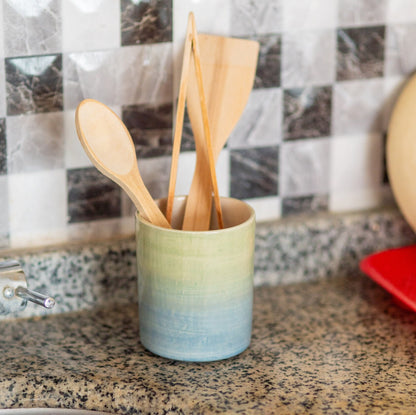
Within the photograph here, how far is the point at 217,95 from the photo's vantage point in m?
0.75

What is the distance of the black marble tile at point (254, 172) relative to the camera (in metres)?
0.85

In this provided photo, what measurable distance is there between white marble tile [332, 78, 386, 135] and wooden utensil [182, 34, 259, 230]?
0.55 feet

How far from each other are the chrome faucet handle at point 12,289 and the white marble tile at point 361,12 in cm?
48

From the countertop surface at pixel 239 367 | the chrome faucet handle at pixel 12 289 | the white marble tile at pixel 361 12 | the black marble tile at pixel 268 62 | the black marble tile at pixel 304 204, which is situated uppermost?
the white marble tile at pixel 361 12

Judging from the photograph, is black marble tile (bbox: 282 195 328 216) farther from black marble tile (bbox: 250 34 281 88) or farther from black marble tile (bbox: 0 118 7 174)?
black marble tile (bbox: 0 118 7 174)

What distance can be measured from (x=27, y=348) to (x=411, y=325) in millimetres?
428

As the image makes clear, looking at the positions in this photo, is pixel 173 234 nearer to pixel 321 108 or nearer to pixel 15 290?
pixel 15 290

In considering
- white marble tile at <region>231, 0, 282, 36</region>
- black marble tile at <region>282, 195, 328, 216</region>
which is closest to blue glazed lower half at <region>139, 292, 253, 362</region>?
black marble tile at <region>282, 195, 328, 216</region>

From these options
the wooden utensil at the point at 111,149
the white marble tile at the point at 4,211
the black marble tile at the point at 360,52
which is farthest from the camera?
the black marble tile at the point at 360,52

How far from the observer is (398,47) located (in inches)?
34.9

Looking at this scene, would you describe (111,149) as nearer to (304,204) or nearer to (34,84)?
(34,84)

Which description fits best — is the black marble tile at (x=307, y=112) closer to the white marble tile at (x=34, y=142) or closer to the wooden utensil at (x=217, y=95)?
the wooden utensil at (x=217, y=95)

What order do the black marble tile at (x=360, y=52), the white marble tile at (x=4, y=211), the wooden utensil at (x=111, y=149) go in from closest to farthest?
the wooden utensil at (x=111, y=149) → the white marble tile at (x=4, y=211) → the black marble tile at (x=360, y=52)

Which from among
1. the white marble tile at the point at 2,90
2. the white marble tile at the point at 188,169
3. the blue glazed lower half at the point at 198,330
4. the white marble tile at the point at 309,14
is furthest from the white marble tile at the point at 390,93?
the white marble tile at the point at 2,90
